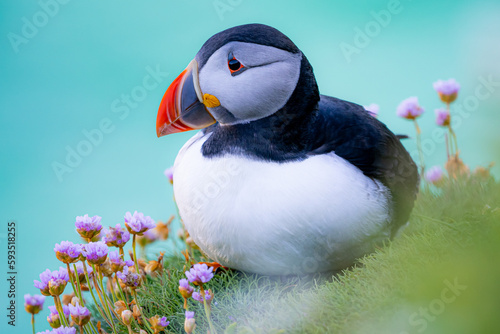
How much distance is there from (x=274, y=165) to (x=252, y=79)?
1.00 ft

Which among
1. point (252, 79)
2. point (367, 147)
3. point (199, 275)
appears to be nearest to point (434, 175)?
point (367, 147)

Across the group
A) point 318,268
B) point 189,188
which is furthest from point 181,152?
point 318,268

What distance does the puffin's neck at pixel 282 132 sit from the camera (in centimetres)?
181

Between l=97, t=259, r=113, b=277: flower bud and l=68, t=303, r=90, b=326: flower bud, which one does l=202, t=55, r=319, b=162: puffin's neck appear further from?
l=68, t=303, r=90, b=326: flower bud

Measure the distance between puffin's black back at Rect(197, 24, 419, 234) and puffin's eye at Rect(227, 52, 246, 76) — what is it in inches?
2.3

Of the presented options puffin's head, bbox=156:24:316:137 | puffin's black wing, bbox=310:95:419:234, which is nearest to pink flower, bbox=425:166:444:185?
puffin's black wing, bbox=310:95:419:234

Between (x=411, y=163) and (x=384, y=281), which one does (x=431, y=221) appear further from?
(x=384, y=281)

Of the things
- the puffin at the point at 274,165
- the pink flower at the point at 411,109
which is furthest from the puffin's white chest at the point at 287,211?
the pink flower at the point at 411,109

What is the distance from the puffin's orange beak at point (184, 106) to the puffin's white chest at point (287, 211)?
6.1 inches

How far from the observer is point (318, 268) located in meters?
1.92

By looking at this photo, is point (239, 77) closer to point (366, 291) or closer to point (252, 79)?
point (252, 79)

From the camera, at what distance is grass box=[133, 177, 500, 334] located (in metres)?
1.17

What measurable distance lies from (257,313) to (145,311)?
50cm

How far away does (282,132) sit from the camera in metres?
1.82
